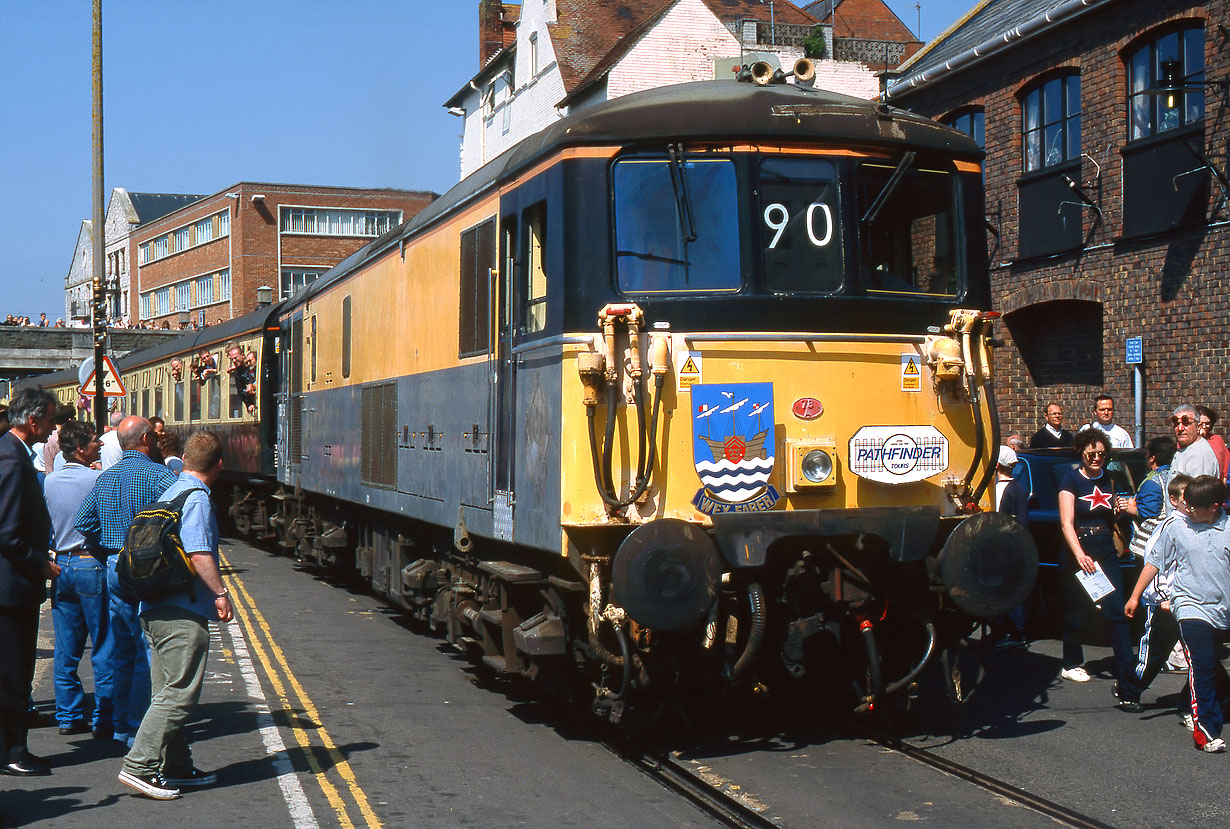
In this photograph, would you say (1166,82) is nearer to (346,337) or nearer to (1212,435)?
(1212,435)

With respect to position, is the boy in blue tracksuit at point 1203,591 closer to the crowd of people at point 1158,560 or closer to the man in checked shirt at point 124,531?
the crowd of people at point 1158,560

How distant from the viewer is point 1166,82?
17.0m

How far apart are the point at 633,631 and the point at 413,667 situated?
12.7 feet

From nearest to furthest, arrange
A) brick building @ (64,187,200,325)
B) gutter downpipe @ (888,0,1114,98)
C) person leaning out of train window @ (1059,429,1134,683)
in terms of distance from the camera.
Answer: person leaning out of train window @ (1059,429,1134,683)
gutter downpipe @ (888,0,1114,98)
brick building @ (64,187,200,325)

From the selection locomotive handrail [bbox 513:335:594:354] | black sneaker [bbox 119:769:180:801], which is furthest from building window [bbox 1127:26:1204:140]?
black sneaker [bbox 119:769:180:801]

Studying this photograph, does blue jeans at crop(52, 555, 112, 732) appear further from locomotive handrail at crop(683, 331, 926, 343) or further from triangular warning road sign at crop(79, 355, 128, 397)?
triangular warning road sign at crop(79, 355, 128, 397)

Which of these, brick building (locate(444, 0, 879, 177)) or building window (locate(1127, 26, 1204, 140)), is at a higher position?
brick building (locate(444, 0, 879, 177))

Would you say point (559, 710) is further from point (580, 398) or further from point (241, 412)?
point (241, 412)

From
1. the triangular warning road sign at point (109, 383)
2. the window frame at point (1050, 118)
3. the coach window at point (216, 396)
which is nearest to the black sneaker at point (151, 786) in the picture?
the window frame at point (1050, 118)

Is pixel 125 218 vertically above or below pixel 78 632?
above

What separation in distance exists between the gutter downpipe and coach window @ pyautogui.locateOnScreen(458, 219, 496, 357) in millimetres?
10180

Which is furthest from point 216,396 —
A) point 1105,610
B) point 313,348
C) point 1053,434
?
point 1105,610

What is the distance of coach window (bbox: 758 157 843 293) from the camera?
809 centimetres

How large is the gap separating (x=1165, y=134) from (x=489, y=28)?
33769mm
